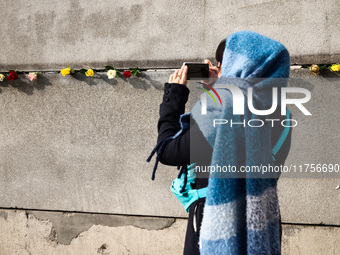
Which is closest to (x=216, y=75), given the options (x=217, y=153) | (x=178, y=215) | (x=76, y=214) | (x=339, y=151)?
(x=217, y=153)

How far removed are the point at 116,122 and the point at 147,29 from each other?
83 cm

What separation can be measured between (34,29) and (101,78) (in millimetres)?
767

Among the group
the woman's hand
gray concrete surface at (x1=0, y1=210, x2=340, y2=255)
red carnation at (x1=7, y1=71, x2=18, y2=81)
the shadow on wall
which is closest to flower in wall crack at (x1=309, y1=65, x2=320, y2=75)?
gray concrete surface at (x1=0, y1=210, x2=340, y2=255)

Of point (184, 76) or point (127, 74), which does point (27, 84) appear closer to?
point (127, 74)

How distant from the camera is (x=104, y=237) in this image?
11.7 ft

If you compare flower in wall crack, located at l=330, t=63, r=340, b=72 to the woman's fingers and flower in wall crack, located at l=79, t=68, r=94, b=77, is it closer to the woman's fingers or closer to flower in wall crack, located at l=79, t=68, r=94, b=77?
the woman's fingers

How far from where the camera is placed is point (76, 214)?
3580 millimetres

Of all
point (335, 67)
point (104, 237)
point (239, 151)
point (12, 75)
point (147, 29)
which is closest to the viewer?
point (239, 151)

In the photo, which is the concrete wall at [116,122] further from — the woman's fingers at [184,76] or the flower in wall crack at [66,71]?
the woman's fingers at [184,76]

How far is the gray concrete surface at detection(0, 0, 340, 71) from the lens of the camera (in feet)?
9.47

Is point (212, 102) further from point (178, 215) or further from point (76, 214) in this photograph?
point (76, 214)

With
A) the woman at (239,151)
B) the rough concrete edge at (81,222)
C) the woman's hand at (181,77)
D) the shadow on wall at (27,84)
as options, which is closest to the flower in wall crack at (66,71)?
the shadow on wall at (27,84)

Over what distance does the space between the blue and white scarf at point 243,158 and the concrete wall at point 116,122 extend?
156 cm

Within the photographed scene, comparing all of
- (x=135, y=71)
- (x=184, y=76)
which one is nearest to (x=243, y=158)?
(x=184, y=76)
